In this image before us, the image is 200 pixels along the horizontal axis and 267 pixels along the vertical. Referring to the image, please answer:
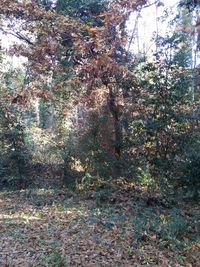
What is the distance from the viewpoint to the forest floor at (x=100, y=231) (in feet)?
16.2

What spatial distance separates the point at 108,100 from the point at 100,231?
16.8 ft

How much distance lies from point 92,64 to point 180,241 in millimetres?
4926

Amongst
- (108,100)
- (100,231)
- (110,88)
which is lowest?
(100,231)

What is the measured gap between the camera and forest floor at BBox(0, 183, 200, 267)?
4.95 meters

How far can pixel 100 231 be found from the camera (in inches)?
234

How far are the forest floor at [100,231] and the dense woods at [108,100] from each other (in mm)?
202

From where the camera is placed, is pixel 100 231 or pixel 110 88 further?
pixel 110 88

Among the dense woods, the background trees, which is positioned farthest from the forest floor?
the background trees

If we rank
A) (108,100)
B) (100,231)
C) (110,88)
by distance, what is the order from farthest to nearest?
(108,100)
(110,88)
(100,231)

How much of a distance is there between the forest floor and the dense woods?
0.20 metres

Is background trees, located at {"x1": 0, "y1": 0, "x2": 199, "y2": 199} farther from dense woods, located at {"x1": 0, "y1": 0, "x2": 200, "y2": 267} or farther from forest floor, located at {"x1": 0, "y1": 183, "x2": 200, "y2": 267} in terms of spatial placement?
forest floor, located at {"x1": 0, "y1": 183, "x2": 200, "y2": 267}

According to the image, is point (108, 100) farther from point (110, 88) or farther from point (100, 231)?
point (100, 231)

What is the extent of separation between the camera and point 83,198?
8805 millimetres

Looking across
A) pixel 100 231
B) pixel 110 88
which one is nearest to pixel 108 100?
pixel 110 88
